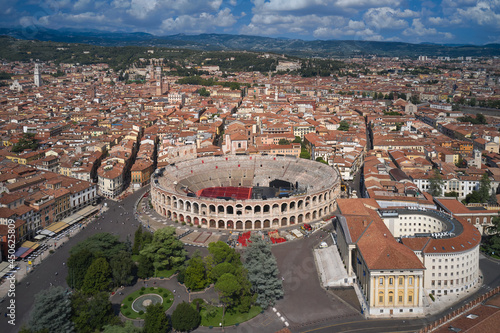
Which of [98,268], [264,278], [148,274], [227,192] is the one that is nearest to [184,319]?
[264,278]

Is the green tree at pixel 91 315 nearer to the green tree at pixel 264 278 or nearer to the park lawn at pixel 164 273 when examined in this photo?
the park lawn at pixel 164 273

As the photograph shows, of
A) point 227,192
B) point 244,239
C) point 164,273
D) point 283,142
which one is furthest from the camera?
point 283,142

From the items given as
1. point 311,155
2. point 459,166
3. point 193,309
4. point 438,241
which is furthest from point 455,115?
point 193,309

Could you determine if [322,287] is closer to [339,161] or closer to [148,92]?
[339,161]

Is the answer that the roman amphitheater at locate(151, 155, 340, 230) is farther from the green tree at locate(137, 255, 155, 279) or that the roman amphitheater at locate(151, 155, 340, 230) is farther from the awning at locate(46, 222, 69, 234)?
the green tree at locate(137, 255, 155, 279)

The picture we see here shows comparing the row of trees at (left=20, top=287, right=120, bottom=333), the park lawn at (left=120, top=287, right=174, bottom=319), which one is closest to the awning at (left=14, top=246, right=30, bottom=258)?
the row of trees at (left=20, top=287, right=120, bottom=333)

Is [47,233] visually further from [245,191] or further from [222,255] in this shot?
[245,191]
